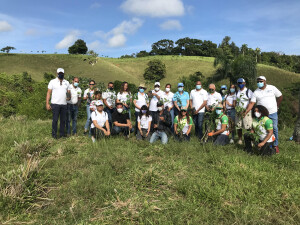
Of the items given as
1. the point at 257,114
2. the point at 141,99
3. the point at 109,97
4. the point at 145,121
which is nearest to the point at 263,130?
the point at 257,114

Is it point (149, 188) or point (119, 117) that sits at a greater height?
point (119, 117)

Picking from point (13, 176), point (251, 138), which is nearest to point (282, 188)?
point (251, 138)

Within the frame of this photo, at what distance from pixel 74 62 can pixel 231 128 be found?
2171 inches

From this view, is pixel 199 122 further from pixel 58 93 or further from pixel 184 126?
pixel 58 93

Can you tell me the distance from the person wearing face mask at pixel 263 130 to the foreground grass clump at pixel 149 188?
0.31m

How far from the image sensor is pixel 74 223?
103 inches

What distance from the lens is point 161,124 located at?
6531 millimetres

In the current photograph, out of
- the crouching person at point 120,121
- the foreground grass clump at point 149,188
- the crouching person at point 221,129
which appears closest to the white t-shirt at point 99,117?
the crouching person at point 120,121

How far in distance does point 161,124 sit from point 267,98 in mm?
2903

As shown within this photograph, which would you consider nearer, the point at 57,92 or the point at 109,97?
the point at 57,92

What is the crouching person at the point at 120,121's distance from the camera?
21.5 ft

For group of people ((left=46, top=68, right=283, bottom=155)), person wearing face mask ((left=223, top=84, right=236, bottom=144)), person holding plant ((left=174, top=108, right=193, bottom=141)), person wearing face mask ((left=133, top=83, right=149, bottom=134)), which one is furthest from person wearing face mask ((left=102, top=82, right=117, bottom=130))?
person wearing face mask ((left=223, top=84, right=236, bottom=144))

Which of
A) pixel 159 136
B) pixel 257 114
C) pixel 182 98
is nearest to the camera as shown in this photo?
pixel 257 114

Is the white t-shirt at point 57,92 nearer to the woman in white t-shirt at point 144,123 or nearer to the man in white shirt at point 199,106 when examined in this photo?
the woman in white t-shirt at point 144,123
